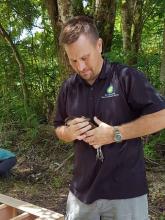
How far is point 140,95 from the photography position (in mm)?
2123

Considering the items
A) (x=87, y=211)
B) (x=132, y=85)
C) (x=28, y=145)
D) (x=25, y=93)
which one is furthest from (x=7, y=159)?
(x=132, y=85)

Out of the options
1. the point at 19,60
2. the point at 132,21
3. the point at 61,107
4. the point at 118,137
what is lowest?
the point at 118,137

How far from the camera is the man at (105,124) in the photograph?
213cm

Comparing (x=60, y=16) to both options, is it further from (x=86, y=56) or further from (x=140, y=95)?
(x=140, y=95)

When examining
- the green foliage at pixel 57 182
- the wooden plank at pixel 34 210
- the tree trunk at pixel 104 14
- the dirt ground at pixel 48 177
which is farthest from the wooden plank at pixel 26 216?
the tree trunk at pixel 104 14

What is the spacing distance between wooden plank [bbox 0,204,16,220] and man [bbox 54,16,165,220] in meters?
0.78

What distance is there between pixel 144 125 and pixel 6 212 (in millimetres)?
1426

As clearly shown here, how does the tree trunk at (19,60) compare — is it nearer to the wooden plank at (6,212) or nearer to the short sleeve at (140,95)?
the wooden plank at (6,212)

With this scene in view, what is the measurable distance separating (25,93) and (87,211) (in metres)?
5.04

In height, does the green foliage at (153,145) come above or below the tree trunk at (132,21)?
below

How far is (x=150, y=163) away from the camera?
210 inches

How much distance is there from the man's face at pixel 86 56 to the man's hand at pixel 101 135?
291mm

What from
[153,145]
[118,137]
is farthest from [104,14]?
[118,137]

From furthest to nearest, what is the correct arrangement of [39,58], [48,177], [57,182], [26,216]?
[39,58]
[48,177]
[57,182]
[26,216]
